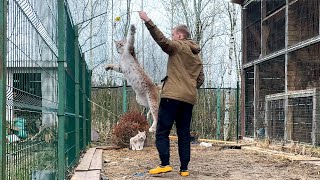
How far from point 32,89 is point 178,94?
8.25 ft

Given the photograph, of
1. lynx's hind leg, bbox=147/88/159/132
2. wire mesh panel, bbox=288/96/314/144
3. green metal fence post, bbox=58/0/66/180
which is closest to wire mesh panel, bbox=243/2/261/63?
wire mesh panel, bbox=288/96/314/144

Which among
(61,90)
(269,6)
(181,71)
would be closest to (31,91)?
(61,90)

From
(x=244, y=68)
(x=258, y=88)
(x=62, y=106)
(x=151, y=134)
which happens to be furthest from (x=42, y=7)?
(x=244, y=68)

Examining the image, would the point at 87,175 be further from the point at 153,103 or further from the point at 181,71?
the point at 153,103

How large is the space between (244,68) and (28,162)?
34.8ft

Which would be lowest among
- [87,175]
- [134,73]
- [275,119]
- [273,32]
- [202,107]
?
[87,175]

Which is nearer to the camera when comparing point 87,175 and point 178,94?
point 87,175

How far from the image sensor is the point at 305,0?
977cm

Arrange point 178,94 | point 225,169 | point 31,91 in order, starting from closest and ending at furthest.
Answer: point 31,91 < point 178,94 < point 225,169

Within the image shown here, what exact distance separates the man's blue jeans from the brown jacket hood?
0.10 meters

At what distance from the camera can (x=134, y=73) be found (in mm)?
9008

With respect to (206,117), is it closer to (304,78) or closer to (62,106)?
(304,78)

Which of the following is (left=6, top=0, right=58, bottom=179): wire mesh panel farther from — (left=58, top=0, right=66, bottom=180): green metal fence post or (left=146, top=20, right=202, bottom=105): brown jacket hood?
(left=146, top=20, right=202, bottom=105): brown jacket hood

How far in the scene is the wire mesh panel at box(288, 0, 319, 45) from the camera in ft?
31.8
